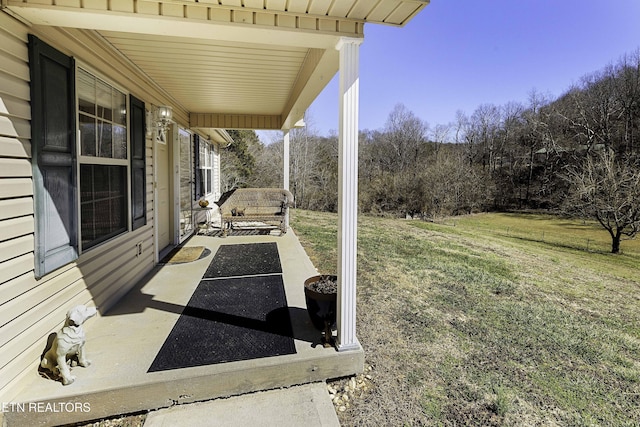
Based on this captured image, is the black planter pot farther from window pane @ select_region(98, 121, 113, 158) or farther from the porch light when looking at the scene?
the porch light

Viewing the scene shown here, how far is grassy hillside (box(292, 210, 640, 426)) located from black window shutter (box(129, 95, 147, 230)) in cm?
258

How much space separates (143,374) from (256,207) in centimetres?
539

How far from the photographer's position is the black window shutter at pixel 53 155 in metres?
1.99

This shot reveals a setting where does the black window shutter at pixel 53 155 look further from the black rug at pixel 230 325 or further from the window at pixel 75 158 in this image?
the black rug at pixel 230 325

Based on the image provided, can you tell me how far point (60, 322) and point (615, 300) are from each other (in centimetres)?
671

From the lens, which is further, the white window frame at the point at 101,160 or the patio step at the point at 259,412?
the white window frame at the point at 101,160

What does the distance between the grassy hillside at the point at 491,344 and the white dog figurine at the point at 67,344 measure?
168 cm

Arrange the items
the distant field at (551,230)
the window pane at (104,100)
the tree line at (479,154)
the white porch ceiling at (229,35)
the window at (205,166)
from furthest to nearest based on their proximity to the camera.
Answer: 1. the tree line at (479,154)
2. the distant field at (551,230)
3. the window at (205,166)
4. the window pane at (104,100)
5. the white porch ceiling at (229,35)

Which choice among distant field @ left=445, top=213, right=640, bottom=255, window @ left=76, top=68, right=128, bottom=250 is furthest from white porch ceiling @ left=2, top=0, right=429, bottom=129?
distant field @ left=445, top=213, right=640, bottom=255

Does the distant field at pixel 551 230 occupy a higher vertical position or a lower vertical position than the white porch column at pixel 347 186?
lower

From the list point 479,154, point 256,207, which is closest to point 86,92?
point 256,207

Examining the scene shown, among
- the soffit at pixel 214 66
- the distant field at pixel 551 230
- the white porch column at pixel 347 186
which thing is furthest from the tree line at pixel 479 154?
the white porch column at pixel 347 186

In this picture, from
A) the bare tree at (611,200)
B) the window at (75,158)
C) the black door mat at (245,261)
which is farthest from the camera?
the bare tree at (611,200)

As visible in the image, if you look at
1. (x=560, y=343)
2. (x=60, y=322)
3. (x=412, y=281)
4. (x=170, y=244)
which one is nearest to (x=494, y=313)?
(x=560, y=343)
